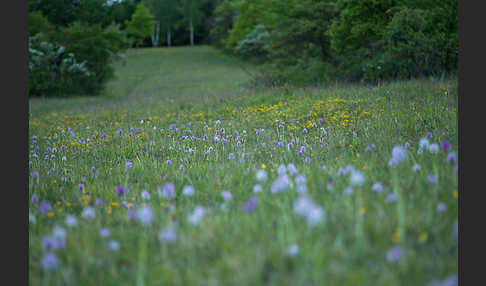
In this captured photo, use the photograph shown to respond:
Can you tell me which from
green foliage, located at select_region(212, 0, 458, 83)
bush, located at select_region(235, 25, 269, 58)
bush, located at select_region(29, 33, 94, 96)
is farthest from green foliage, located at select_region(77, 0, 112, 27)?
bush, located at select_region(235, 25, 269, 58)

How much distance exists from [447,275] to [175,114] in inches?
300

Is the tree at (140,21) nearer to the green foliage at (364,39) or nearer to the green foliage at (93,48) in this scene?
the green foliage at (93,48)

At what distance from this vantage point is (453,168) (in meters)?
2.35

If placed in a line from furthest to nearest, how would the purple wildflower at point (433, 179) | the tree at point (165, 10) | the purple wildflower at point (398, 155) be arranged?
1. the tree at point (165, 10)
2. the purple wildflower at point (398, 155)
3. the purple wildflower at point (433, 179)

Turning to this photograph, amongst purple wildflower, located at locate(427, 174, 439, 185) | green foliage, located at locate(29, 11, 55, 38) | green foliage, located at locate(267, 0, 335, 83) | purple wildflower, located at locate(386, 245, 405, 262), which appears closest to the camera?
purple wildflower, located at locate(386, 245, 405, 262)

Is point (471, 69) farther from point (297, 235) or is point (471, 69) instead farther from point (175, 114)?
point (175, 114)

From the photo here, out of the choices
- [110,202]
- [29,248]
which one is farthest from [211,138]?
[29,248]

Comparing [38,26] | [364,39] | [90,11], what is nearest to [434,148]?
[364,39]

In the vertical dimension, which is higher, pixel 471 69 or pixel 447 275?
pixel 471 69

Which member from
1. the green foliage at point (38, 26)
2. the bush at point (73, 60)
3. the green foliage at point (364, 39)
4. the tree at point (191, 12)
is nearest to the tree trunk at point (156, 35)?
the tree at point (191, 12)

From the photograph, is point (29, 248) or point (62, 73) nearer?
point (29, 248)

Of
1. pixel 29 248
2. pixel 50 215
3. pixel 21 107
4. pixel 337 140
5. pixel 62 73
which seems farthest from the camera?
pixel 62 73

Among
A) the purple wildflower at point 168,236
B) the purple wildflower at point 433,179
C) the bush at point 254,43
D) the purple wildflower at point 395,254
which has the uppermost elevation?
the bush at point 254,43

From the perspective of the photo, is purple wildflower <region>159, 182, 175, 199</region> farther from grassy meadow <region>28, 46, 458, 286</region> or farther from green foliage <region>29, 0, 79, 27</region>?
green foliage <region>29, 0, 79, 27</region>
